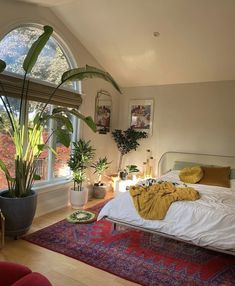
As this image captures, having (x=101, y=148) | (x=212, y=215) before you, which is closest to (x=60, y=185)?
(x=101, y=148)

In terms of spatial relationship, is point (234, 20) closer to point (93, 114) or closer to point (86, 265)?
point (93, 114)

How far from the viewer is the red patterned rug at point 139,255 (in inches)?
95.0

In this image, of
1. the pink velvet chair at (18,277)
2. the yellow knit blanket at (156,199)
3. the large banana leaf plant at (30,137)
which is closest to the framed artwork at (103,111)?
the large banana leaf plant at (30,137)

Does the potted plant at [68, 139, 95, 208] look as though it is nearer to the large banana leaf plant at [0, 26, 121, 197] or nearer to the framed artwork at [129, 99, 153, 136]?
the large banana leaf plant at [0, 26, 121, 197]

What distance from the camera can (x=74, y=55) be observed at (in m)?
4.44

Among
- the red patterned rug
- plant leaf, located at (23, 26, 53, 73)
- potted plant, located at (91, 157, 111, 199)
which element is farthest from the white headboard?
plant leaf, located at (23, 26, 53, 73)

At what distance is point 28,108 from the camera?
3.71 m

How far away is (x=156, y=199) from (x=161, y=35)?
8.65ft

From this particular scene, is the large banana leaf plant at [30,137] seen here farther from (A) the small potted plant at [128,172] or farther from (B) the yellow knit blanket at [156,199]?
(A) the small potted plant at [128,172]

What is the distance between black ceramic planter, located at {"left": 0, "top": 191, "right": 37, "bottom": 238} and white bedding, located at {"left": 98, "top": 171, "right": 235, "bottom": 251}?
97 centimetres

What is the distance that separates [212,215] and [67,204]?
2665mm

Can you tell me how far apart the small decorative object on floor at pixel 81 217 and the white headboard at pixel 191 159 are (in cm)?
204

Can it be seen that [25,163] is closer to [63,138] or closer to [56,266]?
[63,138]

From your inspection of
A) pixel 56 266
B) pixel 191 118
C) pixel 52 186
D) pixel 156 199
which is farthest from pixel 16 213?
pixel 191 118
